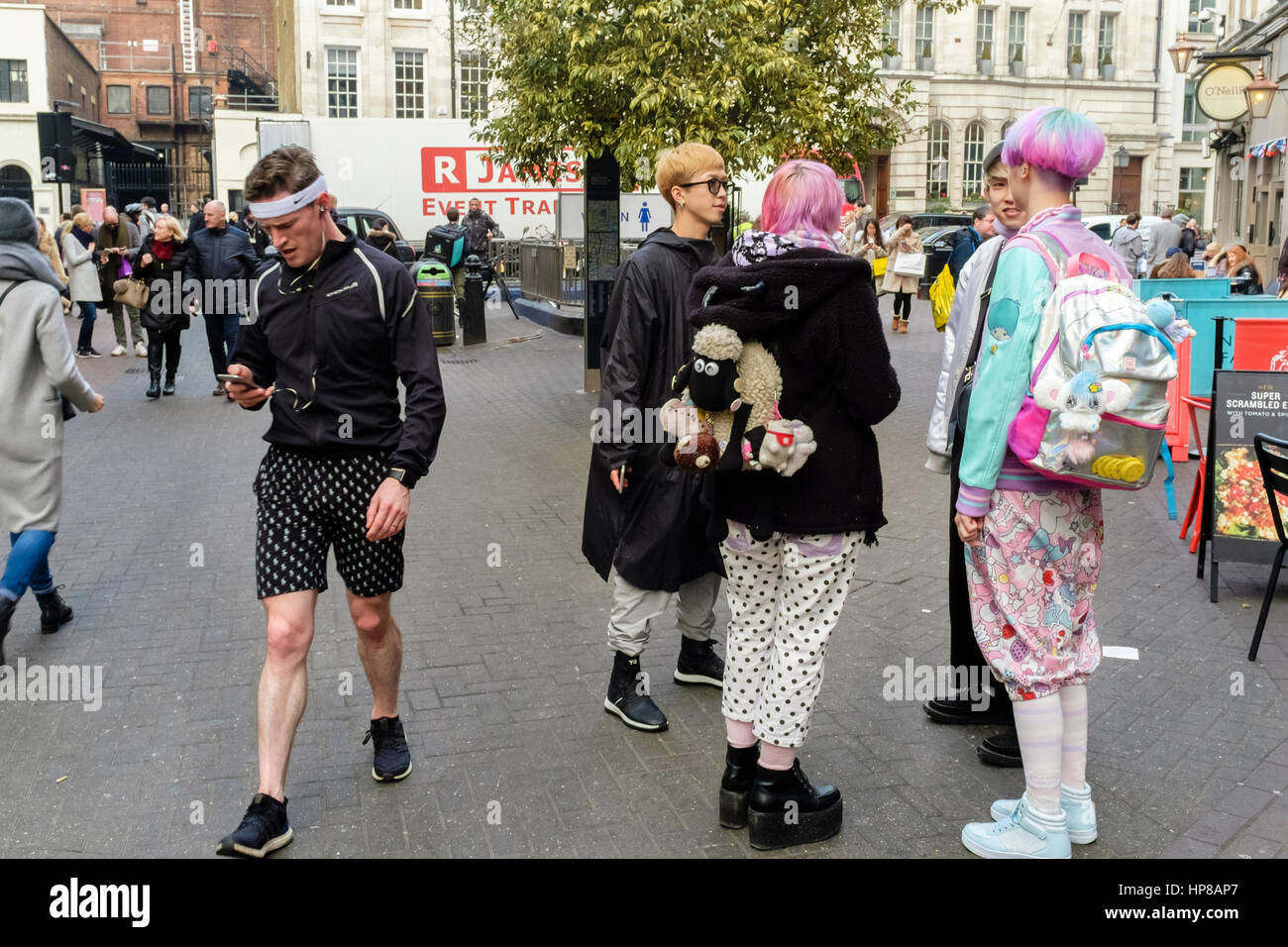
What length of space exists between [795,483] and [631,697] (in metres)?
1.48

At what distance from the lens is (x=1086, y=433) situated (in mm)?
3248

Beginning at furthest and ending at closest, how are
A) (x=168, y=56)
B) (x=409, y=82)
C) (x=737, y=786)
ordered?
(x=168, y=56) < (x=409, y=82) < (x=737, y=786)

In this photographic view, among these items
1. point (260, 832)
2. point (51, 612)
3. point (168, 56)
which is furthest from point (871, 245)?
point (168, 56)

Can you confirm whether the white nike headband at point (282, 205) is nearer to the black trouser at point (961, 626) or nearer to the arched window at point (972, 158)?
the black trouser at point (961, 626)

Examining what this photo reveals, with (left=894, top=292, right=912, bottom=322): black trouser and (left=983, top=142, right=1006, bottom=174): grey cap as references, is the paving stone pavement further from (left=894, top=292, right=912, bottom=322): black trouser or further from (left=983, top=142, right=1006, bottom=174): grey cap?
(left=894, top=292, right=912, bottom=322): black trouser

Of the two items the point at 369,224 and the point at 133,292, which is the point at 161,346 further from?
the point at 369,224

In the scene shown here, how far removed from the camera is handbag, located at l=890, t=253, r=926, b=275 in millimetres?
18642

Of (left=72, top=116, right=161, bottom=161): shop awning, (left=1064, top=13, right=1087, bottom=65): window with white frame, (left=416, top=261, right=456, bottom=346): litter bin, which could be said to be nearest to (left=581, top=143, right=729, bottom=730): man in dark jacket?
(left=416, top=261, right=456, bottom=346): litter bin

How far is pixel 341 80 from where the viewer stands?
41469 mm

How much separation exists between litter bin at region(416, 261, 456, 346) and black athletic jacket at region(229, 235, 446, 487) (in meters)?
13.3

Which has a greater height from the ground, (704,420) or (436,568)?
(704,420)

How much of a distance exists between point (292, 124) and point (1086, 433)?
92.0 ft

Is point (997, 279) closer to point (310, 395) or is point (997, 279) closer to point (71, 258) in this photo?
point (310, 395)
